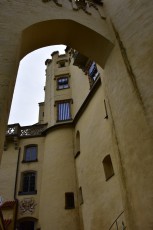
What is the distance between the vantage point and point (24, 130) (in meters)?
17.3

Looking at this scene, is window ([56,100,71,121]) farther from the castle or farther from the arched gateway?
the arched gateway

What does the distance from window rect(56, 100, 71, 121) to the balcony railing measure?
1.51 metres

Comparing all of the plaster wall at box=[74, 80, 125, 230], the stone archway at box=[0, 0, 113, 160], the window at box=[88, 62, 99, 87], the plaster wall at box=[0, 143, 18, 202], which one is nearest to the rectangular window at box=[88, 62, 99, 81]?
the window at box=[88, 62, 99, 87]

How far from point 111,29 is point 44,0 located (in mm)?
2164

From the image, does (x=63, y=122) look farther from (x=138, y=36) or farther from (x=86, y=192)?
(x=138, y=36)

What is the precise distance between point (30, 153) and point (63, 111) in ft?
13.5

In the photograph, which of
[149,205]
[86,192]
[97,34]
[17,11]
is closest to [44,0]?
[17,11]

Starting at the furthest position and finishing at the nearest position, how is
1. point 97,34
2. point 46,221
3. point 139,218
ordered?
point 46,221, point 97,34, point 139,218

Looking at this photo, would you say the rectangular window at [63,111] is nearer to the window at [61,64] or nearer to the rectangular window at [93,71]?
the rectangular window at [93,71]

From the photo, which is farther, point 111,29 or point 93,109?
point 93,109

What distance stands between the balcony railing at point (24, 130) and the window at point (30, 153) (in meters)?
1.00

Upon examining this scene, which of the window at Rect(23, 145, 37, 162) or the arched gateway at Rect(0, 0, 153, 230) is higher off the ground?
the window at Rect(23, 145, 37, 162)

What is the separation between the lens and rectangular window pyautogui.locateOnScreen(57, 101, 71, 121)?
17203mm

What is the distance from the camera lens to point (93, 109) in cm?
1209
